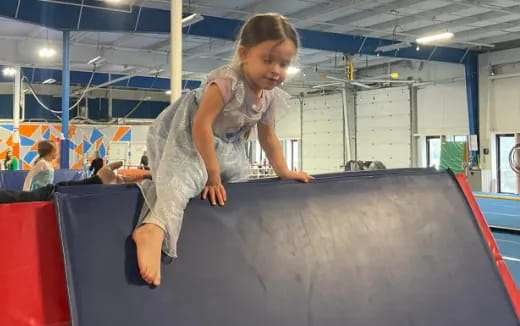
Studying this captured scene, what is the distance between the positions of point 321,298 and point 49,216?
811mm

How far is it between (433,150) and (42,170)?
10.7m

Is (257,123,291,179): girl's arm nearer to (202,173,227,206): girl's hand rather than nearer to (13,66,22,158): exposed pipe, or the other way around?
(202,173,227,206): girl's hand

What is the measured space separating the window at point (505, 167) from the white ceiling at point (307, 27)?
2.23 meters

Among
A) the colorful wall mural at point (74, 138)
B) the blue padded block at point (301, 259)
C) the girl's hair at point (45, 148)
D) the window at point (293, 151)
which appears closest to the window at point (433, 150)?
the window at point (293, 151)

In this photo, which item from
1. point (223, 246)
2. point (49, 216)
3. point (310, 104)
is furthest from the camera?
point (310, 104)

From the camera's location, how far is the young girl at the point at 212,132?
1.42m

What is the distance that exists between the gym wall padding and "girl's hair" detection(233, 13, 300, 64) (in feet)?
2.61

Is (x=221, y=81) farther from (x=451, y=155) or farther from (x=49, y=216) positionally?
(x=451, y=155)

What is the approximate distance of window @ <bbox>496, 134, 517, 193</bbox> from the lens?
A: 457 inches

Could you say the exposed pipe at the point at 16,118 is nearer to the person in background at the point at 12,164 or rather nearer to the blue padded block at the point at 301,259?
the person in background at the point at 12,164

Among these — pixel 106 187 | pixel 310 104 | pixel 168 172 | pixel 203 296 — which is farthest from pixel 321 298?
pixel 310 104

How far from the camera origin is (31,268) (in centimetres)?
132

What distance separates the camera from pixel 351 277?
166cm

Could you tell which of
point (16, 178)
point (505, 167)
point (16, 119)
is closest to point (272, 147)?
point (16, 178)
